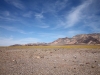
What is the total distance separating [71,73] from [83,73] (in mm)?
1047

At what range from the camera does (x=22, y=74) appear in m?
7.55

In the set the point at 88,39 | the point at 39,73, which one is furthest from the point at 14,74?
the point at 88,39

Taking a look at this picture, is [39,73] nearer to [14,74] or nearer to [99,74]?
[14,74]

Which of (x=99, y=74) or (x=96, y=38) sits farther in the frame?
(x=96, y=38)

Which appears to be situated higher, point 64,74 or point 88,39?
point 88,39

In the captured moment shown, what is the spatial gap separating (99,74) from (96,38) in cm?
21491

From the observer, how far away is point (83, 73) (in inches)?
306

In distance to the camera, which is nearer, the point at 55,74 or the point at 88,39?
the point at 55,74

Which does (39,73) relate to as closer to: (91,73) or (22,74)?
(22,74)

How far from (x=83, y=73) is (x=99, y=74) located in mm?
1288

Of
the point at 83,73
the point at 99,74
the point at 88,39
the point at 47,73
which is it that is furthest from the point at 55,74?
the point at 88,39

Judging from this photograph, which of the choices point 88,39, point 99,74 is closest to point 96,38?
point 88,39

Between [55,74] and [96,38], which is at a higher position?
[96,38]

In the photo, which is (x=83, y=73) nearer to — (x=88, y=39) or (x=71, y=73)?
(x=71, y=73)
